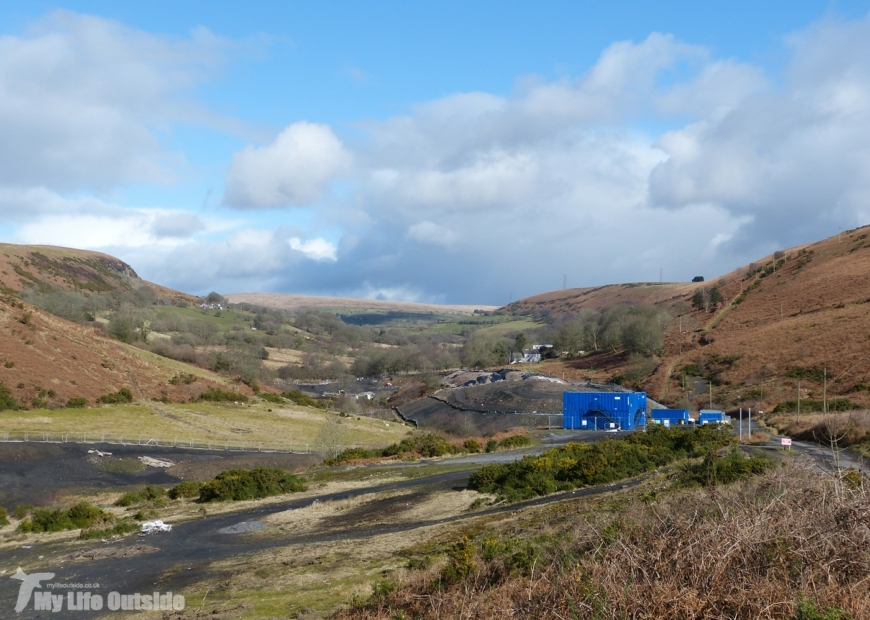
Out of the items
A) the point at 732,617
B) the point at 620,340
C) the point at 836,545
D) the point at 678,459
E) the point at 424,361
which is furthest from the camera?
the point at 424,361

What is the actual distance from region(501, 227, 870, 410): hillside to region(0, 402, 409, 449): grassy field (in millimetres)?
32648

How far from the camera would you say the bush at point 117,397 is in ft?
185

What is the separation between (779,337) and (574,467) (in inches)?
2373

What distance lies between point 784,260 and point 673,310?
66.3 feet

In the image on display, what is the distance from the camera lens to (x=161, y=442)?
46469mm

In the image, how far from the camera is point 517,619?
8336 millimetres

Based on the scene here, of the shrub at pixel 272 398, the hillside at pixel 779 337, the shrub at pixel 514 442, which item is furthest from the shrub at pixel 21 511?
the hillside at pixel 779 337

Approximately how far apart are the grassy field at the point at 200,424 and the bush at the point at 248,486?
15240mm

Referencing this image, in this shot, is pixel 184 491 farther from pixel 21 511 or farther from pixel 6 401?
pixel 6 401

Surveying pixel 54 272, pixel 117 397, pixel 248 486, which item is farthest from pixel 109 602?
pixel 54 272

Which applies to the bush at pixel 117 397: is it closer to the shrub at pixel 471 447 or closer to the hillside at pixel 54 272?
the shrub at pixel 471 447

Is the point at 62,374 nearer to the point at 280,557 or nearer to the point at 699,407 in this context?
the point at 280,557

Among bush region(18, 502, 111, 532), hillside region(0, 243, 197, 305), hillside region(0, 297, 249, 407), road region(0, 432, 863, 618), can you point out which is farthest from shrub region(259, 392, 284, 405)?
hillside region(0, 243, 197, 305)

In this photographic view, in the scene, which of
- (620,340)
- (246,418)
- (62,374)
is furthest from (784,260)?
(62,374)
